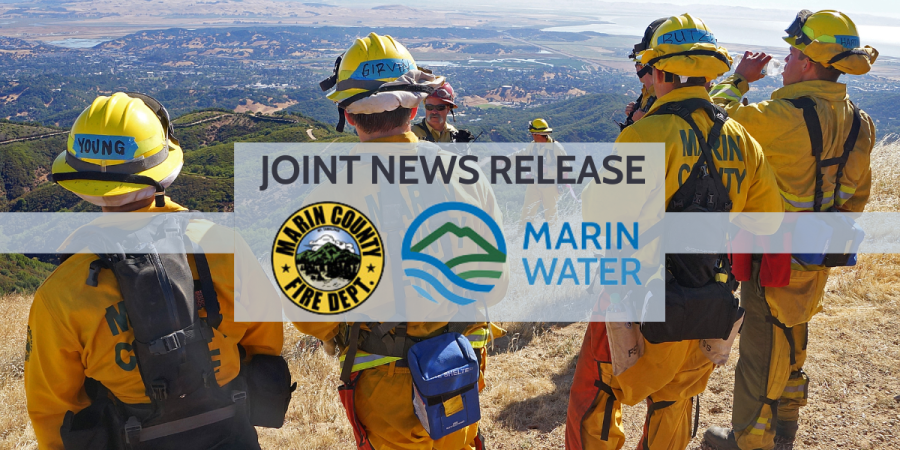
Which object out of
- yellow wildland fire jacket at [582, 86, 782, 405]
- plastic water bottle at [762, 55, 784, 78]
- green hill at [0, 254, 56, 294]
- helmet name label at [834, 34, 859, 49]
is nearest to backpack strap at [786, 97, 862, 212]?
helmet name label at [834, 34, 859, 49]

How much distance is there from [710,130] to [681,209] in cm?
43

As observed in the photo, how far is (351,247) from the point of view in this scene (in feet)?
8.20

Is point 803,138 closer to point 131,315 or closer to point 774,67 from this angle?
point 774,67

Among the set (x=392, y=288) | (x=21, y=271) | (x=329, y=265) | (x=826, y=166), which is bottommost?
(x=21, y=271)

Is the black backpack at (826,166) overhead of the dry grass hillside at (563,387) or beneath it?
overhead

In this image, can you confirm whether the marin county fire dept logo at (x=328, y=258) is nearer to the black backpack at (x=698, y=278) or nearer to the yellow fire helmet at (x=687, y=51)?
the black backpack at (x=698, y=278)

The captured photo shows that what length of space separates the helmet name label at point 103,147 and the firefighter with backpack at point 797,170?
3.44m

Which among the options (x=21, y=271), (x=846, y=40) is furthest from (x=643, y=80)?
(x=21, y=271)

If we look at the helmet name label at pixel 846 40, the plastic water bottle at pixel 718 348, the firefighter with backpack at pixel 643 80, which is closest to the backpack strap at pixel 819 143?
the helmet name label at pixel 846 40

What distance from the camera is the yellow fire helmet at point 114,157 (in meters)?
1.98

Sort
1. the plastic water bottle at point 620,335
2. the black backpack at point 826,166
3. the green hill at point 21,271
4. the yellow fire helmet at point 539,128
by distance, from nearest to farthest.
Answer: the plastic water bottle at point 620,335, the black backpack at point 826,166, the yellow fire helmet at point 539,128, the green hill at point 21,271

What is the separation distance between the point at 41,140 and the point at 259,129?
25.3 metres

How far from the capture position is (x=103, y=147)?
1997mm

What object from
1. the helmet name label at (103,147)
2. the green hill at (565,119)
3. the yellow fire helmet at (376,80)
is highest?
the yellow fire helmet at (376,80)
